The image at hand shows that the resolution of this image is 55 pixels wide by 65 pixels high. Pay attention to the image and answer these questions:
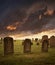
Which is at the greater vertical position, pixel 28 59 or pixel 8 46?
pixel 8 46

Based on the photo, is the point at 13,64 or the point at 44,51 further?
the point at 44,51

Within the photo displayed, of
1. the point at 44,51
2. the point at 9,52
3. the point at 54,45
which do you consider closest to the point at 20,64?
the point at 9,52

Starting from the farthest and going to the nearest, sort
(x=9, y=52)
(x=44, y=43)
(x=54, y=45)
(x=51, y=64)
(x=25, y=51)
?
(x=54, y=45) → (x=44, y=43) → (x=25, y=51) → (x=9, y=52) → (x=51, y=64)

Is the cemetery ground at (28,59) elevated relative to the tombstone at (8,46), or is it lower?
lower

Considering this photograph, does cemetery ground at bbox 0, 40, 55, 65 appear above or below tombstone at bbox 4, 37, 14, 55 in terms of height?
below

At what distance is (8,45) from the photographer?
26469mm

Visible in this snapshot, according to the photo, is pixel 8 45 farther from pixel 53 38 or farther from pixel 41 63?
pixel 53 38

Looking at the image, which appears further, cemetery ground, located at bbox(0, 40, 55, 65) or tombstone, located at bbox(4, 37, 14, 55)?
tombstone, located at bbox(4, 37, 14, 55)

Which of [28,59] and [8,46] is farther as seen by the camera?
[8,46]

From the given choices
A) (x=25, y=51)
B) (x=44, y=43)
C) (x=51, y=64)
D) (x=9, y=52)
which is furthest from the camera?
(x=44, y=43)

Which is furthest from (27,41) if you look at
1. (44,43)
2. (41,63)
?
(41,63)

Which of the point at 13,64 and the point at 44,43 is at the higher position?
the point at 44,43

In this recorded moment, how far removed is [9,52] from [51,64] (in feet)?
28.9

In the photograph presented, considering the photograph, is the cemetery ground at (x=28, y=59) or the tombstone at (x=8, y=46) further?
the tombstone at (x=8, y=46)
